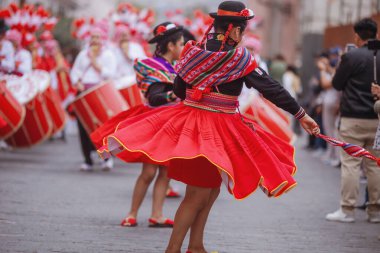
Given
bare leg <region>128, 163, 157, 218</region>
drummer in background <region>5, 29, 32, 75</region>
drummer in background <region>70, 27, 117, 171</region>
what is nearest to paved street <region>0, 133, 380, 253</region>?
bare leg <region>128, 163, 157, 218</region>

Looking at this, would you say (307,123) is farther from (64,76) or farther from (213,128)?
(64,76)

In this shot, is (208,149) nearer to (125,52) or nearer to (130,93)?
(130,93)

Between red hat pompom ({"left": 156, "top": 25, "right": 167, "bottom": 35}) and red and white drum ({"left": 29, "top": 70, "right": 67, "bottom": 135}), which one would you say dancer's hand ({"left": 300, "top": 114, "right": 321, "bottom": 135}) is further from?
red and white drum ({"left": 29, "top": 70, "right": 67, "bottom": 135})

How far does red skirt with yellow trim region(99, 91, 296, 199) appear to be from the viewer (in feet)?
19.6

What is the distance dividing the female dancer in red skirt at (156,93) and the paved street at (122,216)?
18 centimetres

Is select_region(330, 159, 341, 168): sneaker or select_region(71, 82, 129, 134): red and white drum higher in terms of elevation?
select_region(71, 82, 129, 134): red and white drum

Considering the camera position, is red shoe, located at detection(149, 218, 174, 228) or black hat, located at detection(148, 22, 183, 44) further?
black hat, located at detection(148, 22, 183, 44)

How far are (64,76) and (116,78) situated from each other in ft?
→ 13.9

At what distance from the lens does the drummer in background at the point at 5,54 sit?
523 inches

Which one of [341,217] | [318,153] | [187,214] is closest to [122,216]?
[341,217]

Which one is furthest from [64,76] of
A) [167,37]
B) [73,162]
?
[167,37]

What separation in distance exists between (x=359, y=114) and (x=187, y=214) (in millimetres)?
3360

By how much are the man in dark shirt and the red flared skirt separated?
2646 mm

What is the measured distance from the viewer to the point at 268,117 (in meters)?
12.1
